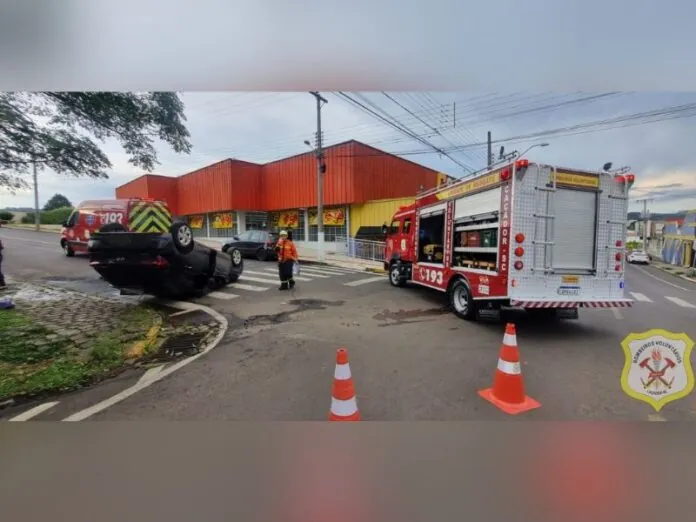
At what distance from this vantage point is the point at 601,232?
3635 millimetres

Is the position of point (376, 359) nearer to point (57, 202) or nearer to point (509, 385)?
point (509, 385)

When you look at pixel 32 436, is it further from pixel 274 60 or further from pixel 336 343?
pixel 274 60

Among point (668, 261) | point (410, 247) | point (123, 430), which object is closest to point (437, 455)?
point (123, 430)

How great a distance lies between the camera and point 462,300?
14.1ft

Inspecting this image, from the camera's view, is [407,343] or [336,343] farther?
[407,343]

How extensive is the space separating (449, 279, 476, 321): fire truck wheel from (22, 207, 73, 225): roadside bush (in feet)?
13.5

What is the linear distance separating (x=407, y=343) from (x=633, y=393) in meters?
1.86

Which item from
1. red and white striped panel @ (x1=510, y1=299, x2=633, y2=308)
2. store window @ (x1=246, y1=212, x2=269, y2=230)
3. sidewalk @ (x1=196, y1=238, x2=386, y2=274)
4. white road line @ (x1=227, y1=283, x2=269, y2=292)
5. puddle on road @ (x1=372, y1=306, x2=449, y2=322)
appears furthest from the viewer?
sidewalk @ (x1=196, y1=238, x2=386, y2=274)

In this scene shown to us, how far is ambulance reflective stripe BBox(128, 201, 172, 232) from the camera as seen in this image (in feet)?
7.76

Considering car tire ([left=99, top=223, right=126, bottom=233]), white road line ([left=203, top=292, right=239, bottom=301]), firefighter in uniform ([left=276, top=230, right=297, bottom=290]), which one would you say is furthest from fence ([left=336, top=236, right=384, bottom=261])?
car tire ([left=99, top=223, right=126, bottom=233])

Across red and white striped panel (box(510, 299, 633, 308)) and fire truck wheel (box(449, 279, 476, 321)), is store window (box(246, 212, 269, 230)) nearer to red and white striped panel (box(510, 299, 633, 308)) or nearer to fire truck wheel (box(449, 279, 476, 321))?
fire truck wheel (box(449, 279, 476, 321))

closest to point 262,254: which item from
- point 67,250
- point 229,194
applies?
point 229,194

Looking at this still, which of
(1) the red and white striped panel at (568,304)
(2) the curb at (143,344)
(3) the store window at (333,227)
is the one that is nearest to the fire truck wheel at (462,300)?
(1) the red and white striped panel at (568,304)

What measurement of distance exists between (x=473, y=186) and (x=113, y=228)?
12.7 feet
